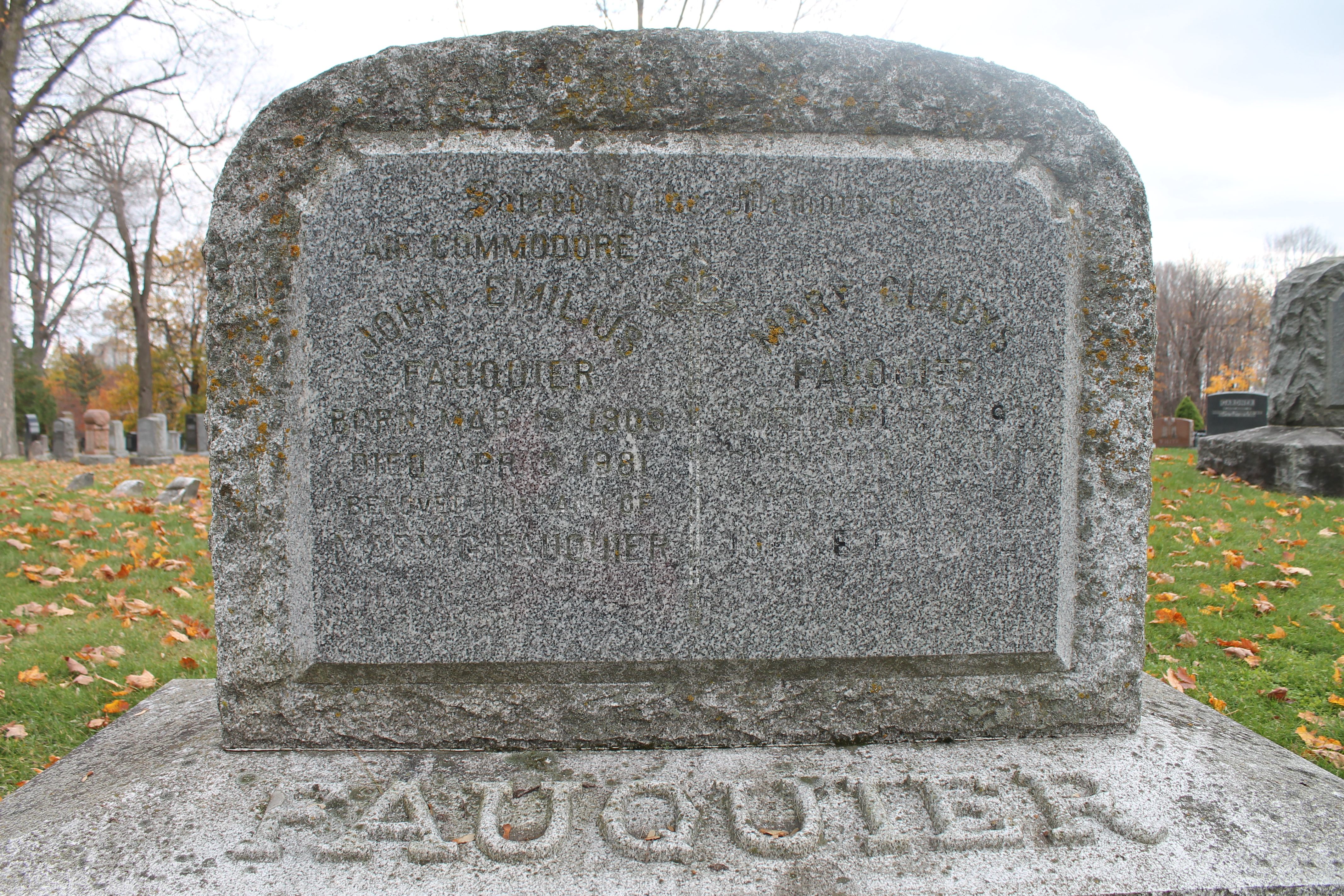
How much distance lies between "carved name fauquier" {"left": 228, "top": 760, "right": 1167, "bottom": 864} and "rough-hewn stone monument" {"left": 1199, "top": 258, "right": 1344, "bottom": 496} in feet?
21.5

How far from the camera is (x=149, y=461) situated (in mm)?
14430

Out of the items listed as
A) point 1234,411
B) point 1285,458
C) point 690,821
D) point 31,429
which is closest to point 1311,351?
point 1285,458

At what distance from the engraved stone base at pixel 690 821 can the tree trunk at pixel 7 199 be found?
1524cm

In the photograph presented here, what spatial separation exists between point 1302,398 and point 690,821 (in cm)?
821

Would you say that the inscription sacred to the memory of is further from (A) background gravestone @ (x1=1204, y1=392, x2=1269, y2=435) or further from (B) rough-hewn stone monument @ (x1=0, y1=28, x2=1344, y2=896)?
(A) background gravestone @ (x1=1204, y1=392, x2=1269, y2=435)

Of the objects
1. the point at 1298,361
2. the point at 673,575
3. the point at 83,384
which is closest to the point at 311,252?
the point at 673,575

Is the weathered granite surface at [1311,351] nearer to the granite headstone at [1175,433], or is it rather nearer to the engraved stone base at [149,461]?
the granite headstone at [1175,433]

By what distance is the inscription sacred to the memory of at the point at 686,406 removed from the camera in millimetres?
2168

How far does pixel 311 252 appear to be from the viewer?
84.9 inches

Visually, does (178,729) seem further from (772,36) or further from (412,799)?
(772,36)

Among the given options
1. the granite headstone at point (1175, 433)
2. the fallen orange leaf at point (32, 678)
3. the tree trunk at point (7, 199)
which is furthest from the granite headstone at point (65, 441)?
the granite headstone at point (1175, 433)

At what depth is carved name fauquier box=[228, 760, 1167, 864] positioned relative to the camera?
177 cm

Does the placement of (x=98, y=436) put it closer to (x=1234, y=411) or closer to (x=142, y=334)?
(x=142, y=334)

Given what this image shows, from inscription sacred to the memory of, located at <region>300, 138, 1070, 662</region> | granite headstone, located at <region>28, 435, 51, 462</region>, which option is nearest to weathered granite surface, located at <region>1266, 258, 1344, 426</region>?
inscription sacred to the memory of, located at <region>300, 138, 1070, 662</region>
